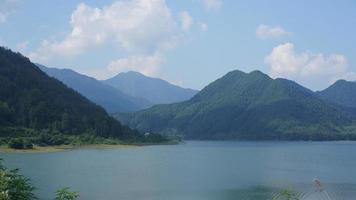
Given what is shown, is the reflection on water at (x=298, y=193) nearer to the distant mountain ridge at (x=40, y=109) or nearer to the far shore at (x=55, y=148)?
the far shore at (x=55, y=148)

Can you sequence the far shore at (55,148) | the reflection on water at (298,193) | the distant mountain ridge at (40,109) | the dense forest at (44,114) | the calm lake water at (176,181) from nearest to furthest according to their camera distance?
the reflection on water at (298,193)
the calm lake water at (176,181)
the far shore at (55,148)
the dense forest at (44,114)
the distant mountain ridge at (40,109)

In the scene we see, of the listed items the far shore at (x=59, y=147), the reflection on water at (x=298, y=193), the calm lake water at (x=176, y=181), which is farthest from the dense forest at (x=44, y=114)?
the reflection on water at (x=298, y=193)

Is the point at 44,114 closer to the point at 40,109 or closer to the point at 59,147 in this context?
the point at 40,109

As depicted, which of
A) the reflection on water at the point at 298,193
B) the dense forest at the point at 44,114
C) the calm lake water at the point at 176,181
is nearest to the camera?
the reflection on water at the point at 298,193

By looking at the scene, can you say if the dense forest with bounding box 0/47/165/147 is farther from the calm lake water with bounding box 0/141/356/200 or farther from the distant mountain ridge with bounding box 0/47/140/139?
the calm lake water with bounding box 0/141/356/200

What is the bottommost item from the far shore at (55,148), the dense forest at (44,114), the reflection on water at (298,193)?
the reflection on water at (298,193)

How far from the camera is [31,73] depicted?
632 ft

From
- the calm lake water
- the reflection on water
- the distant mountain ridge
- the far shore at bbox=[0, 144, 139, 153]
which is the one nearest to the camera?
the reflection on water

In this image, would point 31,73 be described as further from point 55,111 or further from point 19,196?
point 19,196

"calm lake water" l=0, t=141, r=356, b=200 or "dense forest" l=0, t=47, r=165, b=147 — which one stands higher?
"dense forest" l=0, t=47, r=165, b=147

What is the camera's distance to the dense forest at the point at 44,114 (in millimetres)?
147000

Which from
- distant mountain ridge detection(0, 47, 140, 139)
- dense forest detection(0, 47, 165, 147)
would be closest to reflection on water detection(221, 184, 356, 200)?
dense forest detection(0, 47, 165, 147)

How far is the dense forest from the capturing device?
14700cm

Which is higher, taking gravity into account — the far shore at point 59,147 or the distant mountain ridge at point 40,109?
the distant mountain ridge at point 40,109
